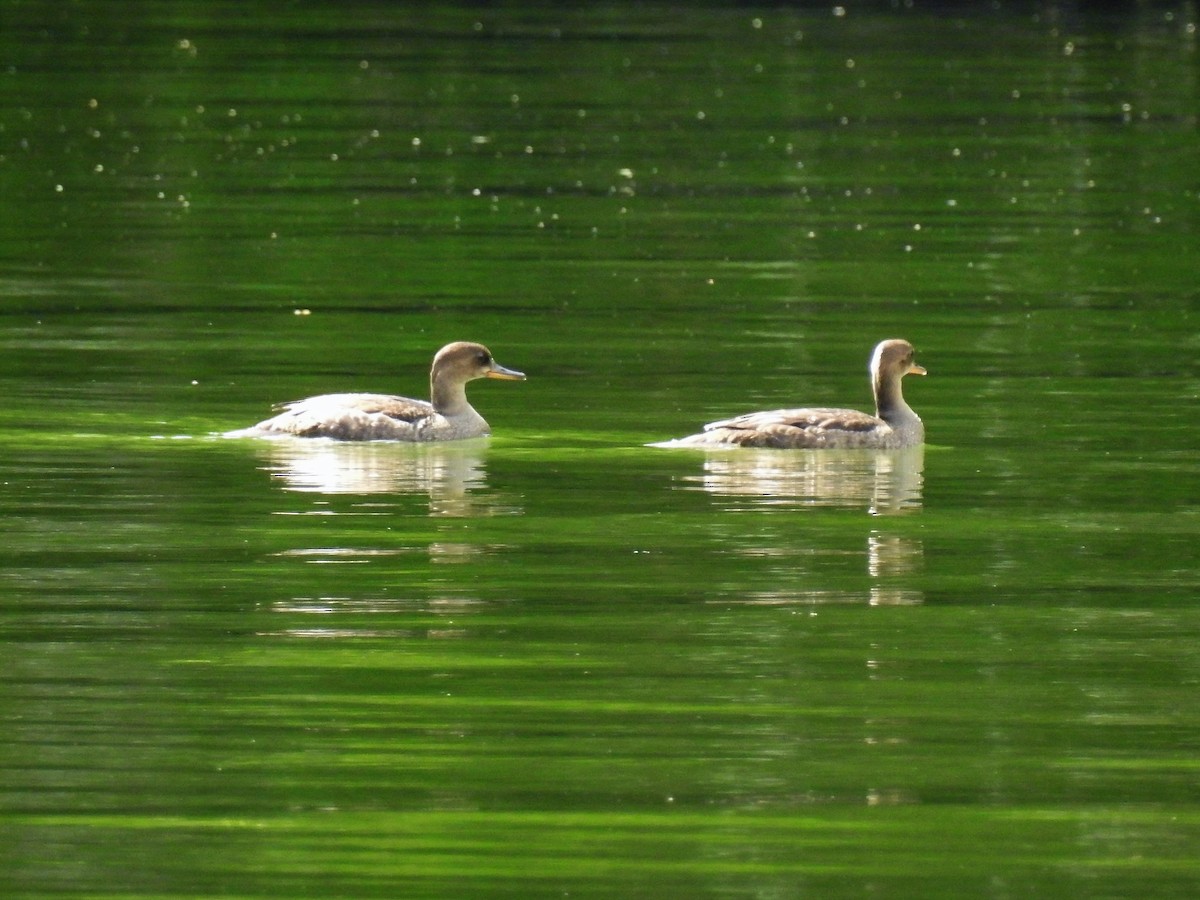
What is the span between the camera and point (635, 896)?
7.39 meters

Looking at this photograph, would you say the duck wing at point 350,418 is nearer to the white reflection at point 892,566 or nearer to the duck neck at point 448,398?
the duck neck at point 448,398

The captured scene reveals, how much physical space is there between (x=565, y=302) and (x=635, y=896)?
12.8 meters

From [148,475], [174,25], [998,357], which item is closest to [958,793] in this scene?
[148,475]

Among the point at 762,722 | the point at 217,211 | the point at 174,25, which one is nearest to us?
the point at 762,722

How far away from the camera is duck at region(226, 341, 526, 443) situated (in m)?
14.4

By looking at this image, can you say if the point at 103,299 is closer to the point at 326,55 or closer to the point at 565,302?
the point at 565,302

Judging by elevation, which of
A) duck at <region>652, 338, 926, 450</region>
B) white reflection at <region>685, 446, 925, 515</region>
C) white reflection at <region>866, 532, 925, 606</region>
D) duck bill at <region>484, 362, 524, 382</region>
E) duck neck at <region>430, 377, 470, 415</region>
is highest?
duck bill at <region>484, 362, 524, 382</region>

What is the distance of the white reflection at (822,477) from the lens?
1301 cm

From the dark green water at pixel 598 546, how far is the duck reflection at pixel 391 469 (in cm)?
4

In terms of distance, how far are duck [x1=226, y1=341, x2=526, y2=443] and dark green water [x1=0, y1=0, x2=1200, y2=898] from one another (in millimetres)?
142

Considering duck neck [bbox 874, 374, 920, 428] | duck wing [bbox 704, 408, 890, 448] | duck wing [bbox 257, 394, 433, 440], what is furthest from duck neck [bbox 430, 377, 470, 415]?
duck neck [bbox 874, 374, 920, 428]

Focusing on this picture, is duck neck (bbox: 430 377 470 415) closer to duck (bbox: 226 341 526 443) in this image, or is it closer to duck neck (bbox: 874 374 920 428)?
duck (bbox: 226 341 526 443)

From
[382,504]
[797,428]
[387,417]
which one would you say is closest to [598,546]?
[382,504]

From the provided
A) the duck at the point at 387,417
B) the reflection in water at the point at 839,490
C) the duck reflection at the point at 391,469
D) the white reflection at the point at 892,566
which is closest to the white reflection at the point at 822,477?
the reflection in water at the point at 839,490
